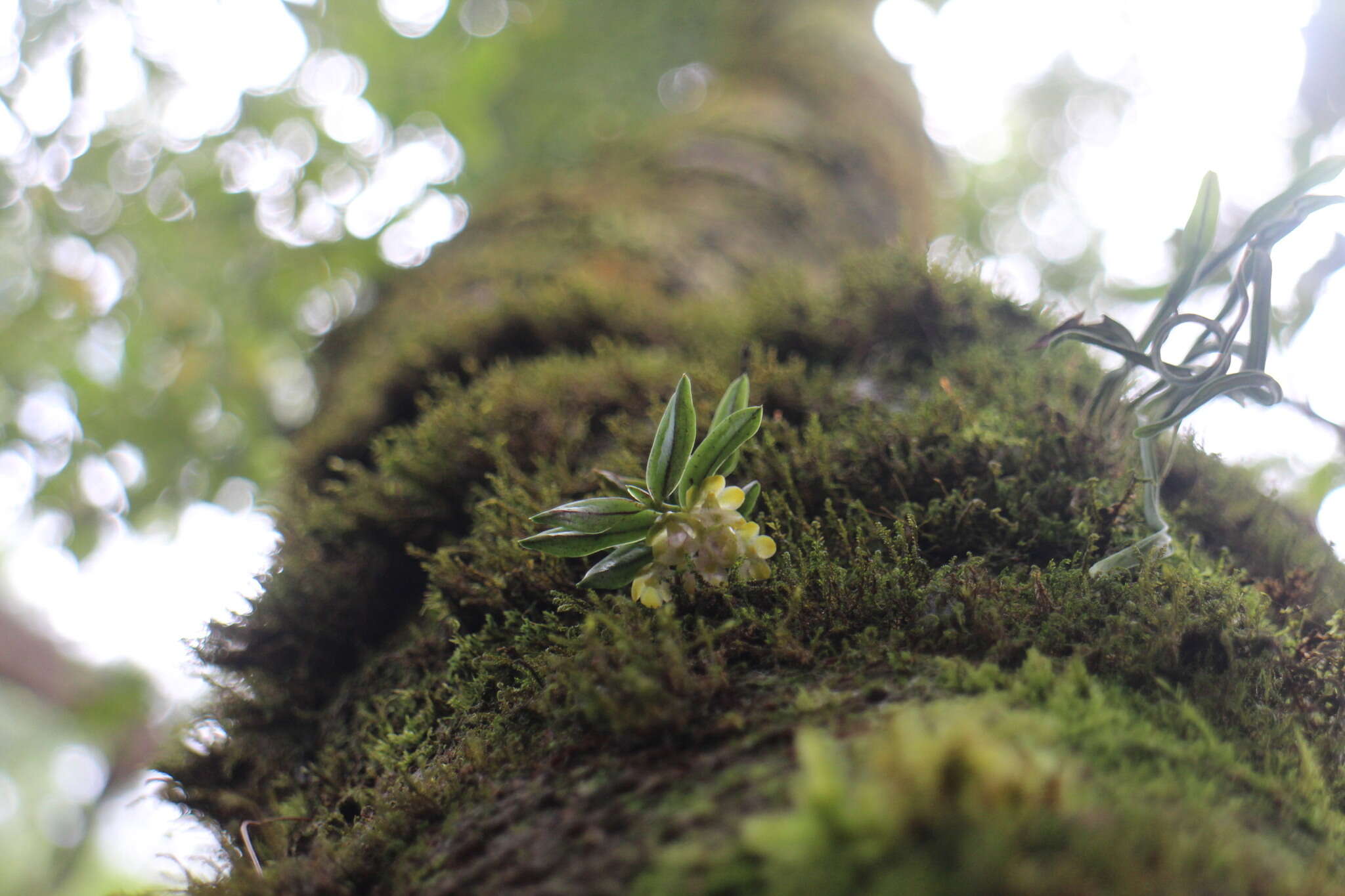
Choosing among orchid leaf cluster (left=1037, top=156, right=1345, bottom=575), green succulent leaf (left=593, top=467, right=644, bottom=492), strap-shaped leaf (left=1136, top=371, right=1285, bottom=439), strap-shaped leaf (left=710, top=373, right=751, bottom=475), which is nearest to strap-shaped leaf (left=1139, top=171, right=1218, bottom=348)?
orchid leaf cluster (left=1037, top=156, right=1345, bottom=575)

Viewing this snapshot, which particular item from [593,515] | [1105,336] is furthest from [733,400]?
[1105,336]

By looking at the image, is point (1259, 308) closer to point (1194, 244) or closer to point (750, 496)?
point (1194, 244)

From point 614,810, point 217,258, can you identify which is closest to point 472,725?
point 614,810

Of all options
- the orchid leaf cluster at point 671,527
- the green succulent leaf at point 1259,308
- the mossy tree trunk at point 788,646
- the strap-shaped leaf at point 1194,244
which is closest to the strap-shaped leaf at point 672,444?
the orchid leaf cluster at point 671,527

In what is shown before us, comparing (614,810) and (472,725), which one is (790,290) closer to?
(472,725)

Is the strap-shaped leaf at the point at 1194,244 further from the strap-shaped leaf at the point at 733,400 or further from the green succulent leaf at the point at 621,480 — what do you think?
the green succulent leaf at the point at 621,480

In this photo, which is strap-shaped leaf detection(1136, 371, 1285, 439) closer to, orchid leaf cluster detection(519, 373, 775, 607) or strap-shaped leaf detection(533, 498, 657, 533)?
orchid leaf cluster detection(519, 373, 775, 607)
